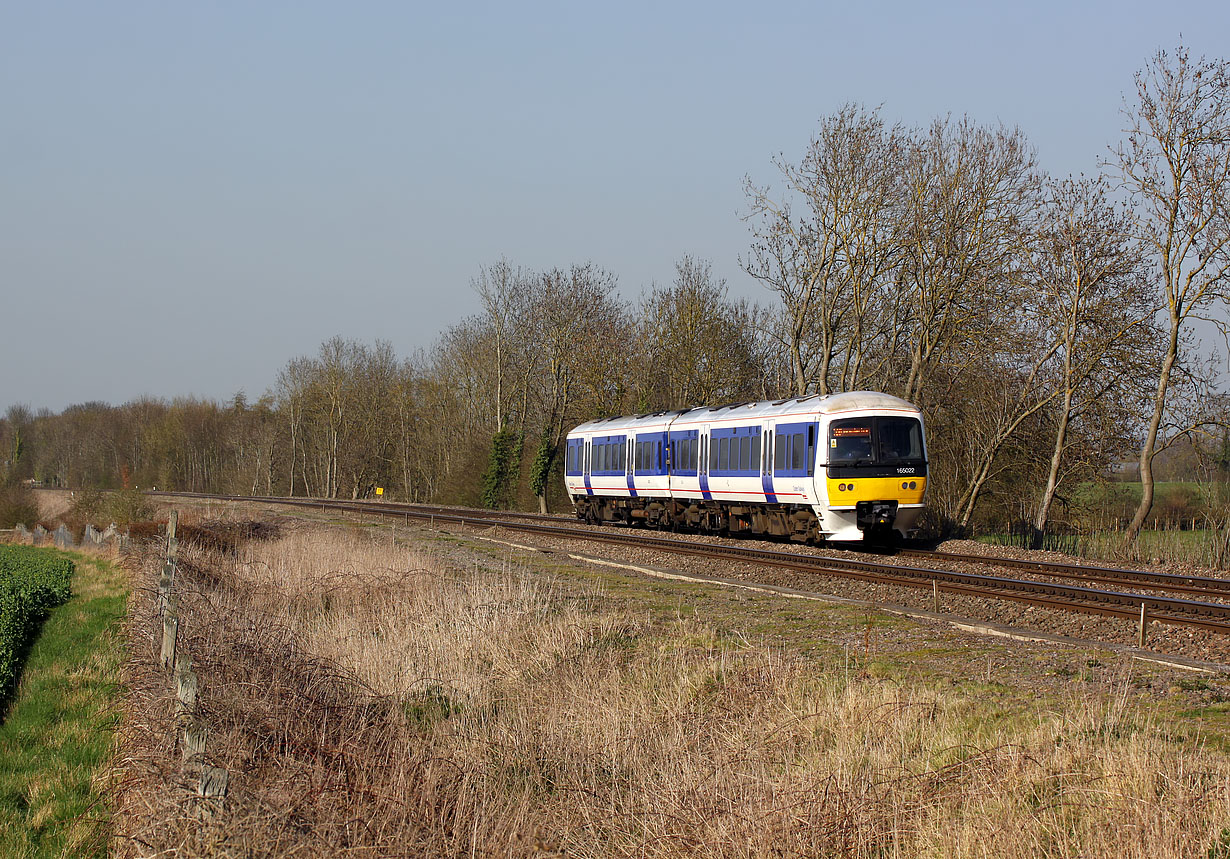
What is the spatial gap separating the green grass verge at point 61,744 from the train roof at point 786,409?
45.8 feet

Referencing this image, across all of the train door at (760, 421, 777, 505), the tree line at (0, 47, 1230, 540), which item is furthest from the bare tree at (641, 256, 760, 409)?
the train door at (760, 421, 777, 505)

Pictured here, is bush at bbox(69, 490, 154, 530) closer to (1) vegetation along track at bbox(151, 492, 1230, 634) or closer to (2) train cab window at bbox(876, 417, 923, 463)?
(1) vegetation along track at bbox(151, 492, 1230, 634)

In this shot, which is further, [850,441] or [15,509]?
[15,509]

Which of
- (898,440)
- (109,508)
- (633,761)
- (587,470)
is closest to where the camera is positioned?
(633,761)

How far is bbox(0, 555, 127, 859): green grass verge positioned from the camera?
24.3ft

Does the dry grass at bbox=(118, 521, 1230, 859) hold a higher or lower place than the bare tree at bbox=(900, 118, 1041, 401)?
lower

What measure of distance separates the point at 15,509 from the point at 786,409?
3745 cm

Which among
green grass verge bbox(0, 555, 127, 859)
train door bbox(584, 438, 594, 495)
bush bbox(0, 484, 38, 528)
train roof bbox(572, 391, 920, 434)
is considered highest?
train roof bbox(572, 391, 920, 434)

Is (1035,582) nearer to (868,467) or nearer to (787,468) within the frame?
(868,467)

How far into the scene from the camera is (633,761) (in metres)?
7.16

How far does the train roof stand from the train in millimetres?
29

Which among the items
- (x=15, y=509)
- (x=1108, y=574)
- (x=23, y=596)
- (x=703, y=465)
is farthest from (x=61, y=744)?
(x=15, y=509)

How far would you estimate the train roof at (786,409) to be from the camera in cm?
2228

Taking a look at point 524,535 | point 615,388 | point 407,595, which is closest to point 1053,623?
point 407,595
